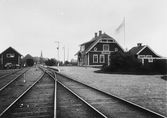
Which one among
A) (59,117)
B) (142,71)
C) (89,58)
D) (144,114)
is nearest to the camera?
(59,117)

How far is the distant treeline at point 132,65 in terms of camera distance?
18906 mm

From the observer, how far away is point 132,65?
2008 cm

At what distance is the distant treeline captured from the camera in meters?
18.9

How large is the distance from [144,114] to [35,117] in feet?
10.6

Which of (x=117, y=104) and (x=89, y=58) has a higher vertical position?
(x=89, y=58)

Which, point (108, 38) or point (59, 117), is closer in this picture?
point (59, 117)

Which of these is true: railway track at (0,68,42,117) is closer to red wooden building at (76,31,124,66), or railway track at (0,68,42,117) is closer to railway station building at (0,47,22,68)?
red wooden building at (76,31,124,66)

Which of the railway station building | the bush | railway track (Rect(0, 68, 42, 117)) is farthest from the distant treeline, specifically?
the railway station building

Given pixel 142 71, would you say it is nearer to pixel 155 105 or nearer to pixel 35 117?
pixel 155 105

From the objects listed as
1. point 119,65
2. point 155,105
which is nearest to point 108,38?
point 119,65

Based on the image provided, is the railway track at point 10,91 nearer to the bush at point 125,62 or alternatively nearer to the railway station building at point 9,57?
the bush at point 125,62

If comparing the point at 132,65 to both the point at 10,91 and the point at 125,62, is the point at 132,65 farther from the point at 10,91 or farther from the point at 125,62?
the point at 10,91

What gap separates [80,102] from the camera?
5.79 meters

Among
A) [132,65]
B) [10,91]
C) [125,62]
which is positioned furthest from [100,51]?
[10,91]
